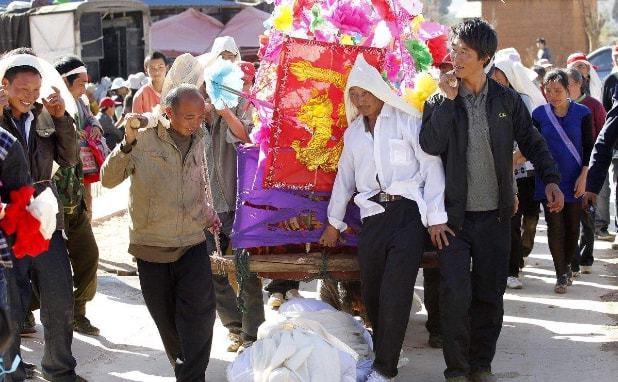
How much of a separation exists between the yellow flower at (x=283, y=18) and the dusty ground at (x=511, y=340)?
2.25m

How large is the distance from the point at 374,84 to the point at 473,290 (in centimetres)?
142

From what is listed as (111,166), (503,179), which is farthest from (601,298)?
(111,166)

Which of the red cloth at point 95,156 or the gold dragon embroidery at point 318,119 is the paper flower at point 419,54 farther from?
the red cloth at point 95,156

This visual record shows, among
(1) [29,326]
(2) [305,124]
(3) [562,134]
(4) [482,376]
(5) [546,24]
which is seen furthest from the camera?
(5) [546,24]

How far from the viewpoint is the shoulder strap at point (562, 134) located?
29.9ft

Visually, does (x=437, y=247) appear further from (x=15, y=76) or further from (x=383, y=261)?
(x=15, y=76)

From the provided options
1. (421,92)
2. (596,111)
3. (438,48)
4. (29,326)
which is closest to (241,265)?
(421,92)

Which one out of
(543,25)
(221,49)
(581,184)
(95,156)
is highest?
(543,25)

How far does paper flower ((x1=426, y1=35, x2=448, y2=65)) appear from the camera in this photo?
7.62 metres

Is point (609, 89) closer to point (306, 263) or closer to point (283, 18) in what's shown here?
point (283, 18)

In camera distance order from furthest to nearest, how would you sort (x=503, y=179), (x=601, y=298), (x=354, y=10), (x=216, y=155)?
(x=601, y=298)
(x=216, y=155)
(x=354, y=10)
(x=503, y=179)

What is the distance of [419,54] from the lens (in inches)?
288

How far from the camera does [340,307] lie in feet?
25.7

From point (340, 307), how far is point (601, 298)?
256 centimetres
